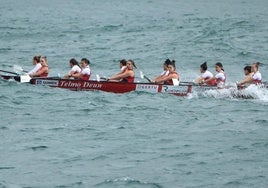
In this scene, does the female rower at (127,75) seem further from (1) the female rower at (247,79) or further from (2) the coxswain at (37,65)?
(1) the female rower at (247,79)

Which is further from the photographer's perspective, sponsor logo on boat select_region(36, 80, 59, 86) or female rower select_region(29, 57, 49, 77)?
female rower select_region(29, 57, 49, 77)

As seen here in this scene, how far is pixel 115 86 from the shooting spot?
26.9 metres

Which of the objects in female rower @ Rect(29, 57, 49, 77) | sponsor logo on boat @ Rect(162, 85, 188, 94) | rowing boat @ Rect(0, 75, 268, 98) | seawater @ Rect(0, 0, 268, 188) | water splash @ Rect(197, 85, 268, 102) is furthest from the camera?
female rower @ Rect(29, 57, 49, 77)

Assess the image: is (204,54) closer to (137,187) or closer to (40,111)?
(40,111)

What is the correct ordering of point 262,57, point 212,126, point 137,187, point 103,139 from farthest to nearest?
point 262,57
point 212,126
point 103,139
point 137,187

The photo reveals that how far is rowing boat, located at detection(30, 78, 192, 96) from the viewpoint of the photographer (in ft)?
87.1

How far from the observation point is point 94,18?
68312 mm

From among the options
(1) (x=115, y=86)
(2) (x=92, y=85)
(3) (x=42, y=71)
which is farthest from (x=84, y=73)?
(3) (x=42, y=71)

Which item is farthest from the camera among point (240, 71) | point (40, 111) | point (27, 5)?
point (27, 5)

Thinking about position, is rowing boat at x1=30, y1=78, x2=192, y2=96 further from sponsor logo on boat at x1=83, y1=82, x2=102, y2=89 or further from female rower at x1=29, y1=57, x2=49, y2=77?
female rower at x1=29, y1=57, x2=49, y2=77

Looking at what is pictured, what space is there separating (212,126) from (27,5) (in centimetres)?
7114

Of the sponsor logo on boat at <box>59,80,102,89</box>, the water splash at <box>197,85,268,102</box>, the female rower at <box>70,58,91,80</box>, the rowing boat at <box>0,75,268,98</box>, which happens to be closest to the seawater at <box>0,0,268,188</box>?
the water splash at <box>197,85,268,102</box>

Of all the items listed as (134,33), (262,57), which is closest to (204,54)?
(262,57)

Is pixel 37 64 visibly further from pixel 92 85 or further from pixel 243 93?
pixel 243 93
